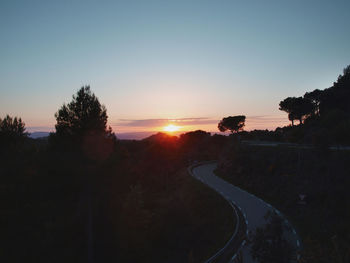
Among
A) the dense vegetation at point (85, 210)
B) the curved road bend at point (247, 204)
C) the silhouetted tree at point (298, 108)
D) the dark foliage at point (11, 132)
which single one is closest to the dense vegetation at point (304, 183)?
the curved road bend at point (247, 204)

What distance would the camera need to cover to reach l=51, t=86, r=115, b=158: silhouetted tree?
16.2 m

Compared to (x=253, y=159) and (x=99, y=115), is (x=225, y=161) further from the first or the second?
(x=99, y=115)

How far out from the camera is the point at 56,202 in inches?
597

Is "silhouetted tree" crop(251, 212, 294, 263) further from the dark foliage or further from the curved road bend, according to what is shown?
the dark foliage

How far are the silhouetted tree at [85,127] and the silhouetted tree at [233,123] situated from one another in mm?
47813

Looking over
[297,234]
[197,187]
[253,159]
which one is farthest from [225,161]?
[297,234]

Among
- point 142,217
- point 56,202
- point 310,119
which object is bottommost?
point 142,217

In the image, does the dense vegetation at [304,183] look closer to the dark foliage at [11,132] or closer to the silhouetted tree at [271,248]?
the silhouetted tree at [271,248]

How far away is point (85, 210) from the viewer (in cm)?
1487

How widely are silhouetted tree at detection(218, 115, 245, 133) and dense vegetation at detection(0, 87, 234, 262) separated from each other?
1782 inches

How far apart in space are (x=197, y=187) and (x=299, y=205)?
10.7m

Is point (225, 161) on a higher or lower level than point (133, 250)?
higher

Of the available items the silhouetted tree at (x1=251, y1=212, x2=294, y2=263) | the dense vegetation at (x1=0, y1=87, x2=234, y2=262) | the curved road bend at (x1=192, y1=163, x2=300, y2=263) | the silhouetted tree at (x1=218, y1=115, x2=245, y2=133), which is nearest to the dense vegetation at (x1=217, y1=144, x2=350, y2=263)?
the curved road bend at (x1=192, y1=163, x2=300, y2=263)

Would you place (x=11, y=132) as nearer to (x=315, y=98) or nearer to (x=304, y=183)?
(x=304, y=183)
